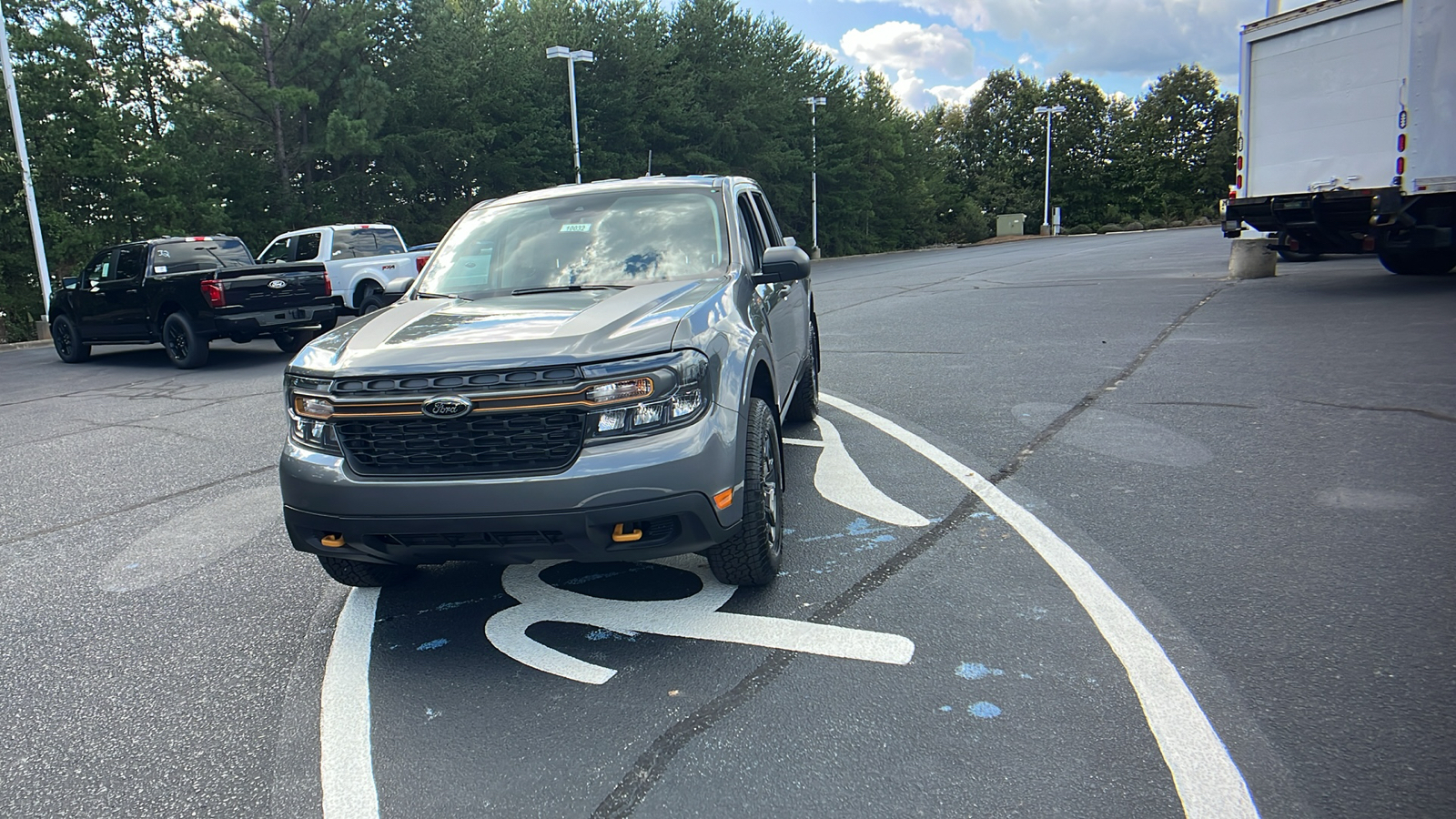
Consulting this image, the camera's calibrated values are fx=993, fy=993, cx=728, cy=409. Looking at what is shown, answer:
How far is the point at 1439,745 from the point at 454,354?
10.9 ft

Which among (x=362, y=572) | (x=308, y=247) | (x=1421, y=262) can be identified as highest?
(x=308, y=247)

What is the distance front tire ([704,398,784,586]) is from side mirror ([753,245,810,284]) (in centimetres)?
76

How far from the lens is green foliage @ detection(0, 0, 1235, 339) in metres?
26.1

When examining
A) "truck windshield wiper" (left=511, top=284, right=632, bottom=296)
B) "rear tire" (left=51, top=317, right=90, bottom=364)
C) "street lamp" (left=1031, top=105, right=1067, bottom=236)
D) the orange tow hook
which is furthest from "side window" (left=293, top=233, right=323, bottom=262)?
"street lamp" (left=1031, top=105, right=1067, bottom=236)

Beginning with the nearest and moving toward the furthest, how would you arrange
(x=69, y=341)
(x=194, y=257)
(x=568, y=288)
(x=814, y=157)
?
(x=568, y=288), (x=194, y=257), (x=69, y=341), (x=814, y=157)

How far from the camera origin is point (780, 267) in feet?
15.7

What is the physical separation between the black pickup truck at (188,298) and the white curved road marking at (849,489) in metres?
9.24

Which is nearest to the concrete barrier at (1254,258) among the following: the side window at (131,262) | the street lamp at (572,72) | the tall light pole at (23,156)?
the side window at (131,262)

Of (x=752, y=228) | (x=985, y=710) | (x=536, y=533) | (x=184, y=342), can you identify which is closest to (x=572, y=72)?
(x=184, y=342)

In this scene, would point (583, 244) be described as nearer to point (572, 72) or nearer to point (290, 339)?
point (290, 339)

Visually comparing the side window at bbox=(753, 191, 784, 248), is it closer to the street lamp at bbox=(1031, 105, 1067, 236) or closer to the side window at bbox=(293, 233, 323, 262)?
the side window at bbox=(293, 233, 323, 262)

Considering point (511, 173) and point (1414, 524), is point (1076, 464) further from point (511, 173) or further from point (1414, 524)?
point (511, 173)

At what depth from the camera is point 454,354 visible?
358cm

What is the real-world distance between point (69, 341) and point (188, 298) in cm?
375
